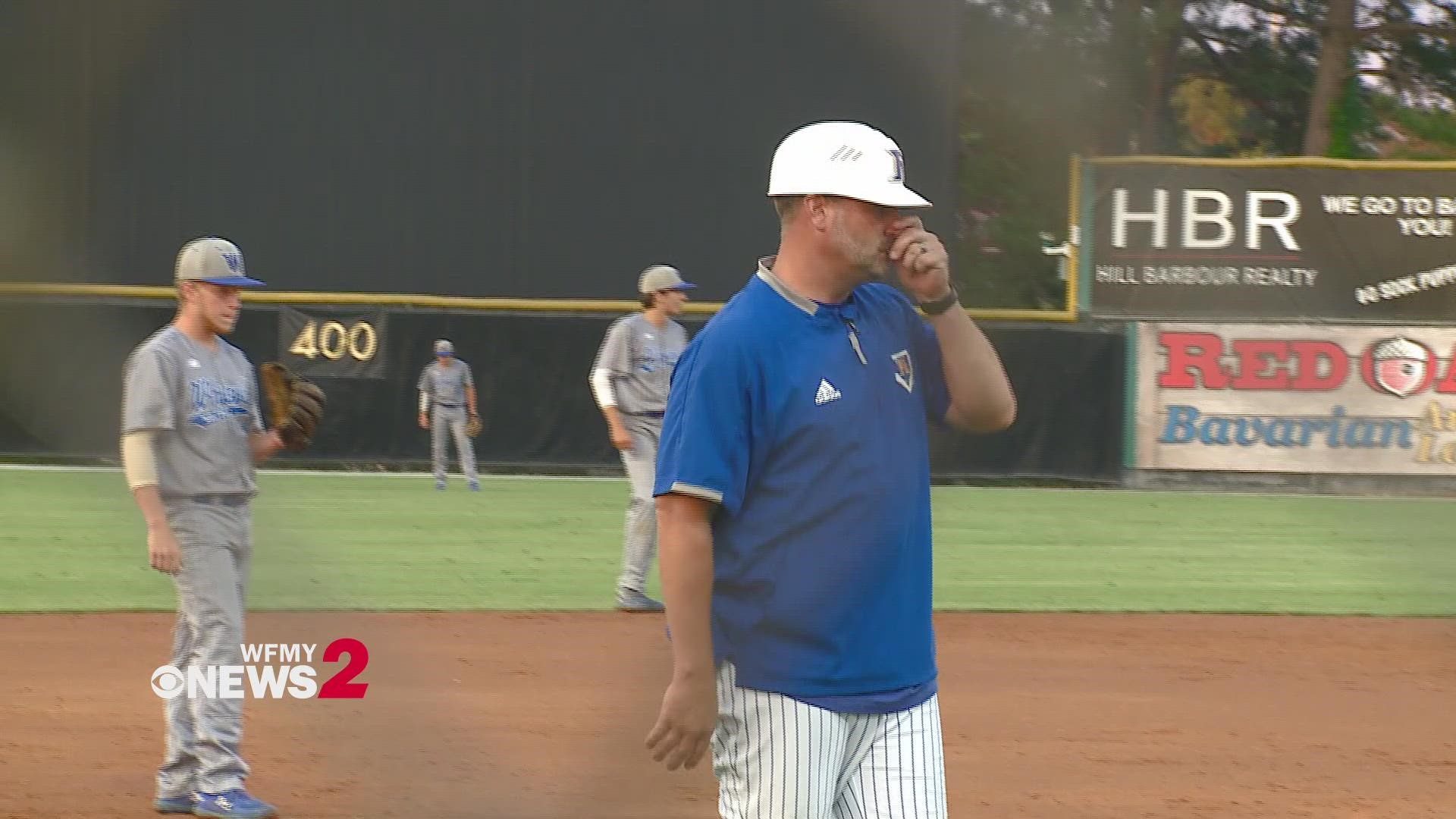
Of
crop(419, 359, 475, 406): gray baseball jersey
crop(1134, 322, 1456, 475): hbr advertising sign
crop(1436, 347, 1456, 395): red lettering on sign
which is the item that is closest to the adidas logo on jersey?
crop(419, 359, 475, 406): gray baseball jersey

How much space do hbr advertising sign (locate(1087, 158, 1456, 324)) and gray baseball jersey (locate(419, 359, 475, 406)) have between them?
7199 mm

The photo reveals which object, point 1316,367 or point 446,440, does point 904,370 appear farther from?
point 1316,367

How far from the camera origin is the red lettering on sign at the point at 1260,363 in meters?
20.8

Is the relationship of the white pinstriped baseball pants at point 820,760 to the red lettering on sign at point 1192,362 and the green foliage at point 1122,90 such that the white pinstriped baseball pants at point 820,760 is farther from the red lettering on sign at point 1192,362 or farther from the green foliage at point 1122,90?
the green foliage at point 1122,90

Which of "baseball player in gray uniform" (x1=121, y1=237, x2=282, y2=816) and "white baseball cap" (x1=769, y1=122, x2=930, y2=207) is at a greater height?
"white baseball cap" (x1=769, y1=122, x2=930, y2=207)

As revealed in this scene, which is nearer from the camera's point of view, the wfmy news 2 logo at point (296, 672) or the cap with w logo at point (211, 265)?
the cap with w logo at point (211, 265)

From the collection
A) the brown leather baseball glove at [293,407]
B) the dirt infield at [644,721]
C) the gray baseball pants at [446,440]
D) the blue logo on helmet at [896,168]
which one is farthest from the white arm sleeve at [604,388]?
the gray baseball pants at [446,440]

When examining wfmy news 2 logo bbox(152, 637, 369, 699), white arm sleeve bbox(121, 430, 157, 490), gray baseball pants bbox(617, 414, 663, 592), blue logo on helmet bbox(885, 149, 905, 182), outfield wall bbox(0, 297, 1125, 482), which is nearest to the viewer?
blue logo on helmet bbox(885, 149, 905, 182)

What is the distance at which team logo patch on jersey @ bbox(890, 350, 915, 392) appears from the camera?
3678mm

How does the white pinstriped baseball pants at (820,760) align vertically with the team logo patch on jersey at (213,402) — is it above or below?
below

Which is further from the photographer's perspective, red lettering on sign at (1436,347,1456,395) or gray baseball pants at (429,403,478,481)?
red lettering on sign at (1436,347,1456,395)

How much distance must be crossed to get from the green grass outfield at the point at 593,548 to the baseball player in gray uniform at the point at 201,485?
4.98 metres

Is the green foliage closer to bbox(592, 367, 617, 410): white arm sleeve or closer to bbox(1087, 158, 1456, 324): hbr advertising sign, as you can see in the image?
bbox(1087, 158, 1456, 324): hbr advertising sign

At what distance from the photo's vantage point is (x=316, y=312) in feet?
71.8
